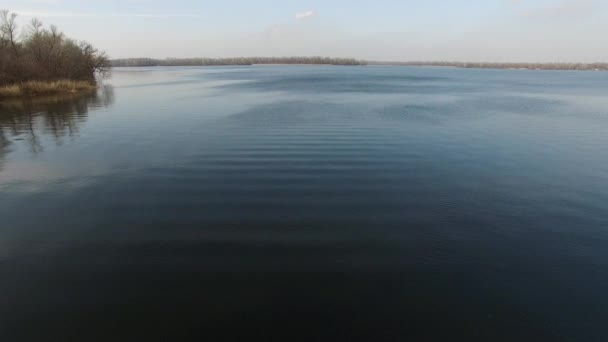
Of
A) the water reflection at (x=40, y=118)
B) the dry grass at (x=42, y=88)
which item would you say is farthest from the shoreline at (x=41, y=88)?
the water reflection at (x=40, y=118)

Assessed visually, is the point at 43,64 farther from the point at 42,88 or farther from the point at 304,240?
the point at 304,240

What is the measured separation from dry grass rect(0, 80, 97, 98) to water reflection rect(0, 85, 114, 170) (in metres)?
1.98

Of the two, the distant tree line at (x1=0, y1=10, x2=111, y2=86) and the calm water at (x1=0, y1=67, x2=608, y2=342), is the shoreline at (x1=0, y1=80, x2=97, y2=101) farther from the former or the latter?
the calm water at (x1=0, y1=67, x2=608, y2=342)

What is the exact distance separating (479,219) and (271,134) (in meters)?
12.1

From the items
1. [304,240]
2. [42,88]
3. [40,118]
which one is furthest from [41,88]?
[304,240]

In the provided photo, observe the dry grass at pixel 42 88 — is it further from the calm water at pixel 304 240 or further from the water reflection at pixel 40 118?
the calm water at pixel 304 240

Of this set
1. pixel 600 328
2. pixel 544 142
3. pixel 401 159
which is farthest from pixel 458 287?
pixel 544 142

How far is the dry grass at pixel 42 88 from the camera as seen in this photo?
38781 mm

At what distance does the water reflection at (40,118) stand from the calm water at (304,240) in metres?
2.12

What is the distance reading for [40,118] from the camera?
2655cm

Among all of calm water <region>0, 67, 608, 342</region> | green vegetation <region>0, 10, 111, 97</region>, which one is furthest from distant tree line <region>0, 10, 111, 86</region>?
calm water <region>0, 67, 608, 342</region>

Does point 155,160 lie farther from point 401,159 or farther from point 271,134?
point 401,159

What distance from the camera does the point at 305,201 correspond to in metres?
10.4

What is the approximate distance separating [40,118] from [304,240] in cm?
2752
